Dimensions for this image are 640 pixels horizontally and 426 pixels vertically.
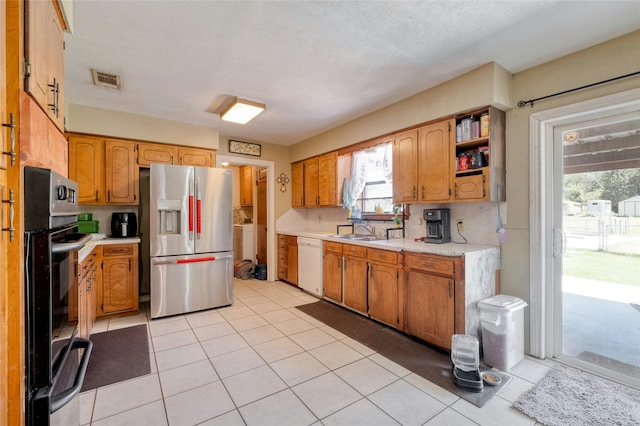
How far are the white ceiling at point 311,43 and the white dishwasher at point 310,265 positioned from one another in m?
2.05

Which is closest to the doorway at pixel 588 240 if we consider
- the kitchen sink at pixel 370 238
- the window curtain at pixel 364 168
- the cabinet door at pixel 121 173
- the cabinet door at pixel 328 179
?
the kitchen sink at pixel 370 238

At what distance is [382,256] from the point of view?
3.15 metres

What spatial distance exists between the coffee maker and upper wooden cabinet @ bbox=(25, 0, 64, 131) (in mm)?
2988

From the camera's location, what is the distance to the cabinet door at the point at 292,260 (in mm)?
4723

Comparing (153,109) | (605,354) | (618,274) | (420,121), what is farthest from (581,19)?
(153,109)

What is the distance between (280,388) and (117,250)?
266 centimetres

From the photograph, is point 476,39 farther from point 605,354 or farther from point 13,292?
point 13,292

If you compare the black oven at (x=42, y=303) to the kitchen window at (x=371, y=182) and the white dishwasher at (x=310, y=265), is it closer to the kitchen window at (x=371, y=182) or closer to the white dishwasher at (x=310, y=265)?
the white dishwasher at (x=310, y=265)

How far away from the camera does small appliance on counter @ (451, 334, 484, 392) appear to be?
6.66 feet

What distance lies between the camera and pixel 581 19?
1.93 meters

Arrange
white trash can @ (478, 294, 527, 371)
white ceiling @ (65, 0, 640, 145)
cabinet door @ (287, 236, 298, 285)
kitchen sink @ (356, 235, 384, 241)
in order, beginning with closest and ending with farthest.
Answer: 1. white ceiling @ (65, 0, 640, 145)
2. white trash can @ (478, 294, 527, 371)
3. kitchen sink @ (356, 235, 384, 241)
4. cabinet door @ (287, 236, 298, 285)

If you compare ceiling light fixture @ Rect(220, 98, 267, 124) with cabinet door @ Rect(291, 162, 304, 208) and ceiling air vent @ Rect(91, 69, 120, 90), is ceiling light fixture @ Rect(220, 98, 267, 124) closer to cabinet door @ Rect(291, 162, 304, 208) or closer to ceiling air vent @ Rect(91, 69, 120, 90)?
ceiling air vent @ Rect(91, 69, 120, 90)

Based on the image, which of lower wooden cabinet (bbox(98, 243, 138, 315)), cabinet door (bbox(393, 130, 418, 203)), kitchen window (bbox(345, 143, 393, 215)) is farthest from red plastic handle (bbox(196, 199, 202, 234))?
cabinet door (bbox(393, 130, 418, 203))

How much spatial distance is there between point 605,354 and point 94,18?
175 inches
